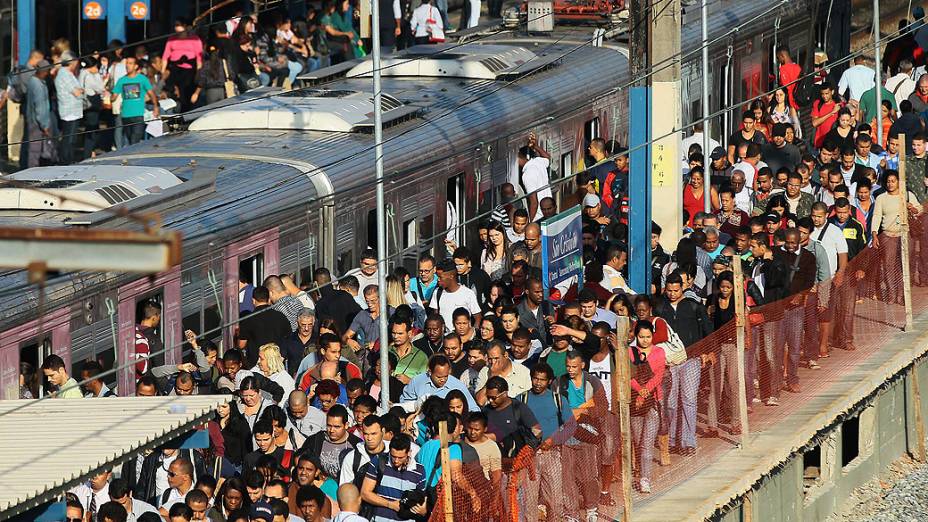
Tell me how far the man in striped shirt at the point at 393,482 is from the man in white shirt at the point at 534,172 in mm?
7923

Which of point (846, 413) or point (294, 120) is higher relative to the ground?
point (294, 120)

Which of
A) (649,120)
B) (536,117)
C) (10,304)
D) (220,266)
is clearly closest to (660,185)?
(649,120)

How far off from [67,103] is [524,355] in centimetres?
1050

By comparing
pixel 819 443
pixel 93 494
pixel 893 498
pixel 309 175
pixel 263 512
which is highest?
pixel 309 175

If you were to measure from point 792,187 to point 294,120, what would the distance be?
4.60 meters

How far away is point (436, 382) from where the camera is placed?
14125 millimetres

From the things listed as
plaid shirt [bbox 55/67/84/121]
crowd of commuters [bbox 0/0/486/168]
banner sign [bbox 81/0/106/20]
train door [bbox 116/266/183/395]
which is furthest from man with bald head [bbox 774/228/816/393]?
banner sign [bbox 81/0/106/20]

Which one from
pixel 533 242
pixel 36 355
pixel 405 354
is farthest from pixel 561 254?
pixel 36 355

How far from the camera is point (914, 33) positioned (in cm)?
2798

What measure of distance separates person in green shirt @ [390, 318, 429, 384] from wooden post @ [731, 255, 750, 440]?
2241mm

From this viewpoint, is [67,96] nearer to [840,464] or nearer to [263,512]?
[840,464]

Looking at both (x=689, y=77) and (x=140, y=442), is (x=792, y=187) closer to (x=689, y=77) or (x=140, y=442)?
(x=689, y=77)

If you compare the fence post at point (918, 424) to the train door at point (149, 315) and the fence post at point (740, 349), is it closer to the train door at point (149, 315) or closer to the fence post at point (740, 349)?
the fence post at point (740, 349)

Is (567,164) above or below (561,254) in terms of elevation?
below
